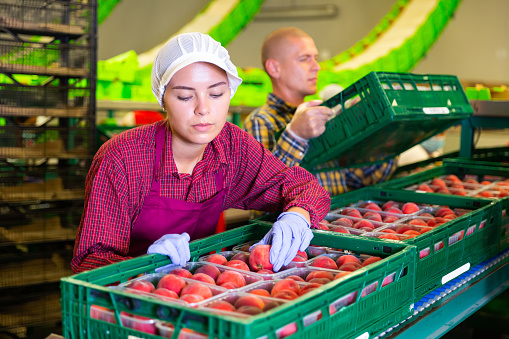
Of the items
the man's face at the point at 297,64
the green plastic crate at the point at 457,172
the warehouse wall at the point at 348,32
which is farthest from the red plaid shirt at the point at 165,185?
the warehouse wall at the point at 348,32

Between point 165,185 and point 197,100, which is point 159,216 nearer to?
point 165,185

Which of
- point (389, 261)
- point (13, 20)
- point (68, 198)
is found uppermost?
point (13, 20)

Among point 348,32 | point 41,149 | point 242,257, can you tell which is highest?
point 348,32

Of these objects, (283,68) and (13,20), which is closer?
(283,68)

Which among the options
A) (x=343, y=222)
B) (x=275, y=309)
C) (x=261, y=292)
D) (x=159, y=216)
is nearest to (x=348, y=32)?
(x=343, y=222)

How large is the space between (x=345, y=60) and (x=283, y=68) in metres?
6.72

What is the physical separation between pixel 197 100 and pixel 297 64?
69.4 inches

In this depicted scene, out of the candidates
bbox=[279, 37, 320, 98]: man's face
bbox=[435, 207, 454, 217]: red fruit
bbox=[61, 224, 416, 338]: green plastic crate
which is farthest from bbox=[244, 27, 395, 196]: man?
bbox=[61, 224, 416, 338]: green plastic crate

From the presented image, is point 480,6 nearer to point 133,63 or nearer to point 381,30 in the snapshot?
point 381,30

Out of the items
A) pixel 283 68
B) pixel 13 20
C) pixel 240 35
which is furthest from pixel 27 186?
pixel 240 35

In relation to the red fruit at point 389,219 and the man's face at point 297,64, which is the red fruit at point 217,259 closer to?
the red fruit at point 389,219

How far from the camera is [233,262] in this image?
5.58 feet

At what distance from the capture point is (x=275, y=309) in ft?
3.77

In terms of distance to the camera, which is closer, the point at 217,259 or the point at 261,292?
→ the point at 261,292
